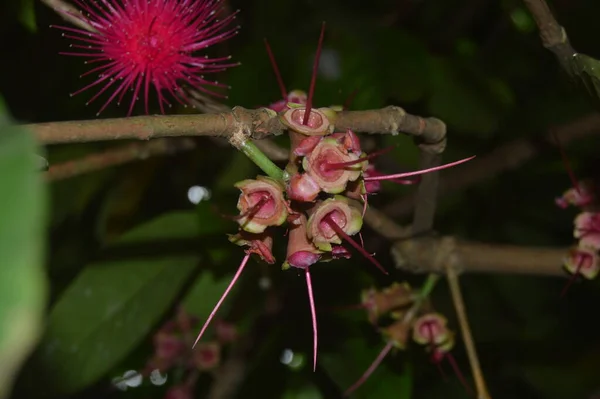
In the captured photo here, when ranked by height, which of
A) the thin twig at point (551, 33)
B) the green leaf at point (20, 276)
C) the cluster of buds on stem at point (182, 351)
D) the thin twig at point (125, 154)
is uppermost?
the thin twig at point (125, 154)

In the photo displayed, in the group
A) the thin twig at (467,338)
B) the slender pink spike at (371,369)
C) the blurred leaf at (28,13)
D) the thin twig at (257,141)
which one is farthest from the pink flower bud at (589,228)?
the blurred leaf at (28,13)

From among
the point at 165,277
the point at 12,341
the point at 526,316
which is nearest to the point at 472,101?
the point at 526,316

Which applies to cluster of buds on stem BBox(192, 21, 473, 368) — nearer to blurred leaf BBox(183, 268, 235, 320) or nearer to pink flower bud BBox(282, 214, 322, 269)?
pink flower bud BBox(282, 214, 322, 269)

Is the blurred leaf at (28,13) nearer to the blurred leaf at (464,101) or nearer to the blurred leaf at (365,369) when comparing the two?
the blurred leaf at (365,369)

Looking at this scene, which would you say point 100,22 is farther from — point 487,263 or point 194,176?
point 194,176

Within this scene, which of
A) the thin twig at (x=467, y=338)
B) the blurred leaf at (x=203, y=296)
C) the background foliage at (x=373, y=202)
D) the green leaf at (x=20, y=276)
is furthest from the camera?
the blurred leaf at (x=203, y=296)

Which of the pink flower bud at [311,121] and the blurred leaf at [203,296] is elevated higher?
the blurred leaf at [203,296]

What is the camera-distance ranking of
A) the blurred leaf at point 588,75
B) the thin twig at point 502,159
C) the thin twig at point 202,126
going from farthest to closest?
the thin twig at point 502,159 < the blurred leaf at point 588,75 < the thin twig at point 202,126
